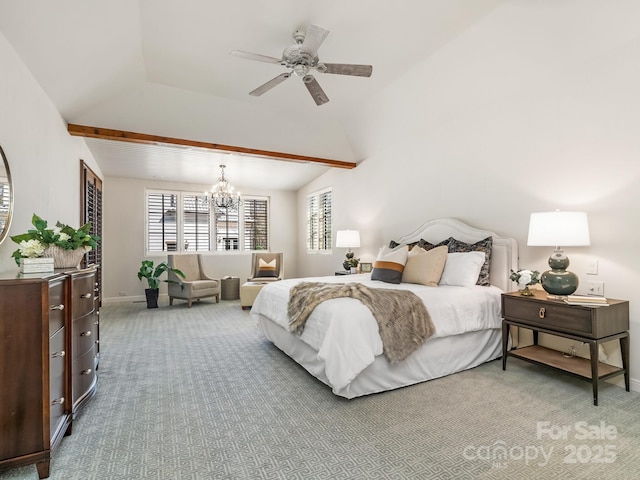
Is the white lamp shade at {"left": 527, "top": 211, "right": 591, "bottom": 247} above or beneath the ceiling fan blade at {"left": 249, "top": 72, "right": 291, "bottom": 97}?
beneath

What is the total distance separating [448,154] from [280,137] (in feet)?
8.31

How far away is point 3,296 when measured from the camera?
160 cm

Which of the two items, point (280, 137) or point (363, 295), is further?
point (280, 137)

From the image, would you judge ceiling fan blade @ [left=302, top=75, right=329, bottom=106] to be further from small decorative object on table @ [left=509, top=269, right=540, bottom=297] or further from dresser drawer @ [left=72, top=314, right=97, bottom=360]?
dresser drawer @ [left=72, top=314, right=97, bottom=360]

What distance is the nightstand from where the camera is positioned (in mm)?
2412

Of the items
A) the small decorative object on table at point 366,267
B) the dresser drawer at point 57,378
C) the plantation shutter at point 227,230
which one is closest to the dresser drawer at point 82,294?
the dresser drawer at point 57,378

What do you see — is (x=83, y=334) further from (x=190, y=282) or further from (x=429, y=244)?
(x=190, y=282)

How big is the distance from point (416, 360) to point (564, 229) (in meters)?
1.54

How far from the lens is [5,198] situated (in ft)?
7.30

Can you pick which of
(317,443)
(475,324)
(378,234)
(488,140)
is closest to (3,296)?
(317,443)

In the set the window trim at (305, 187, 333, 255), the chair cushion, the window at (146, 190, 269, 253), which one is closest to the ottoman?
the chair cushion

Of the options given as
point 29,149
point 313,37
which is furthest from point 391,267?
point 29,149

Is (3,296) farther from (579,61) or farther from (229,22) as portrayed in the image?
(579,61)

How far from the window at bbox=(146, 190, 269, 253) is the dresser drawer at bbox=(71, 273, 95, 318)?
15.1 ft
